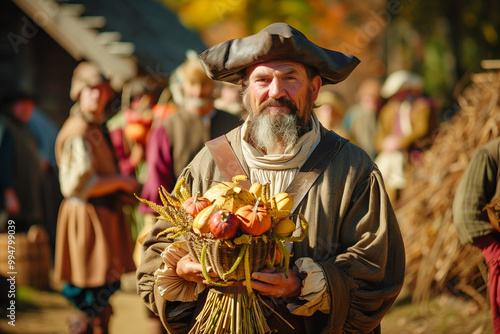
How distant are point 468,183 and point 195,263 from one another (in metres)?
2.09

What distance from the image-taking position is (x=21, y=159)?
823cm

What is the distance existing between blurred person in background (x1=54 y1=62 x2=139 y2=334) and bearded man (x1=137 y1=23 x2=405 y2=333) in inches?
97.7

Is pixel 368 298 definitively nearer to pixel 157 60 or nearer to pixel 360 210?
pixel 360 210

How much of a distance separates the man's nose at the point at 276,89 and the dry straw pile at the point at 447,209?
3.49 m

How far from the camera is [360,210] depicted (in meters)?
3.37

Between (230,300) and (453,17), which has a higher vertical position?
(453,17)

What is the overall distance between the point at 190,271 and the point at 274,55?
113cm

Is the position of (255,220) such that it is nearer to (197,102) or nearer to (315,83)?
(315,83)

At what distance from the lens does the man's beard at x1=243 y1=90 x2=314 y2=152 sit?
11.1 feet

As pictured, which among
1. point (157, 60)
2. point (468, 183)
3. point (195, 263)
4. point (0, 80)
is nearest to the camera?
point (195, 263)

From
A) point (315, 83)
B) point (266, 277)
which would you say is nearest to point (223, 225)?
point (266, 277)

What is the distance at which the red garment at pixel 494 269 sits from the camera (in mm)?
4086

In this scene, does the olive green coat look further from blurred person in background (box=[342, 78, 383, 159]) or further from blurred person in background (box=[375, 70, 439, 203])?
blurred person in background (box=[342, 78, 383, 159])

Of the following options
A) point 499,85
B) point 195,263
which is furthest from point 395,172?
point 195,263
